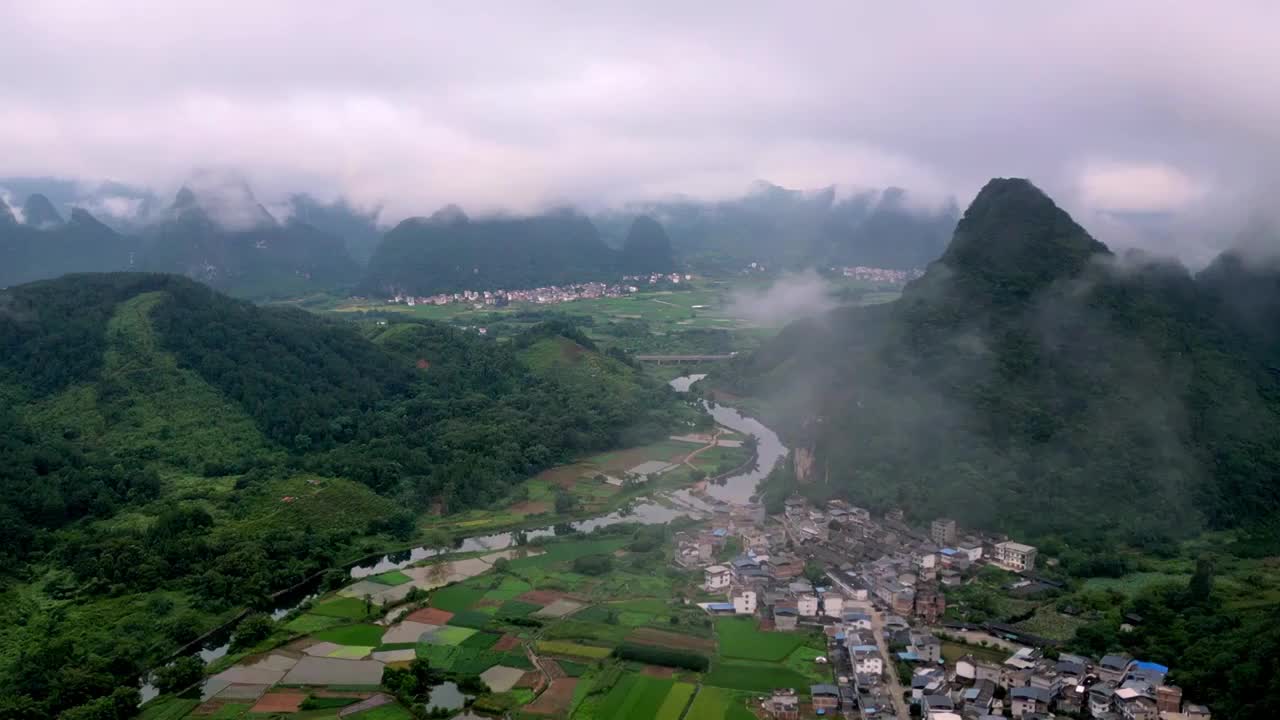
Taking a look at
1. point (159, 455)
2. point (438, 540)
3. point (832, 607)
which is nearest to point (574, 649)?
point (832, 607)

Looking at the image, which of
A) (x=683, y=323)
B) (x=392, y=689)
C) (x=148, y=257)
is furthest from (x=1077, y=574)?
(x=148, y=257)

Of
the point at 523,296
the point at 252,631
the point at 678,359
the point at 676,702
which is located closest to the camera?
the point at 676,702

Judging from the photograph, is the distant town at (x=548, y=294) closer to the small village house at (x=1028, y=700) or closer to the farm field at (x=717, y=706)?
the farm field at (x=717, y=706)

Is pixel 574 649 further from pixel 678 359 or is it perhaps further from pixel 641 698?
pixel 678 359

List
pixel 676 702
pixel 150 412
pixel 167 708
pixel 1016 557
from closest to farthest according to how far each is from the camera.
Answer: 1. pixel 676 702
2. pixel 167 708
3. pixel 1016 557
4. pixel 150 412

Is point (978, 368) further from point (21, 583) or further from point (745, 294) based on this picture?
point (745, 294)

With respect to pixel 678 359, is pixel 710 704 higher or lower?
lower

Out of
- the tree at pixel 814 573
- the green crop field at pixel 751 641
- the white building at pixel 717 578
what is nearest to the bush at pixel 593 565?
the white building at pixel 717 578

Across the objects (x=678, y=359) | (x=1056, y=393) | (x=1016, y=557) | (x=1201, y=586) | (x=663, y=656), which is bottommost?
(x=663, y=656)

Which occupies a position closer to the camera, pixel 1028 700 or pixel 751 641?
pixel 1028 700
